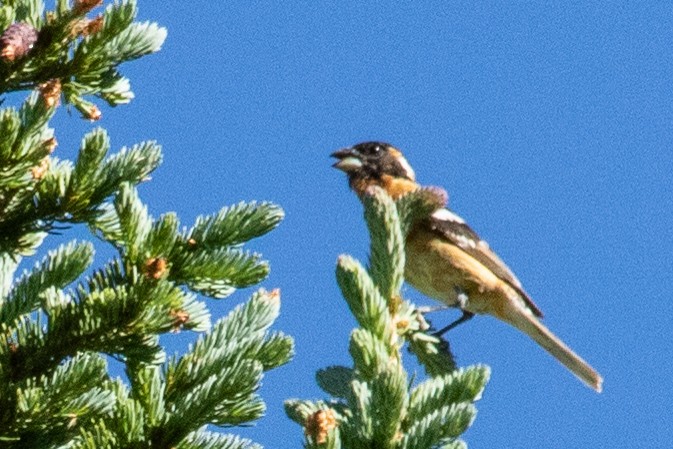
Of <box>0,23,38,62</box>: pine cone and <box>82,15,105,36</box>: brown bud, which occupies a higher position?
<box>82,15,105,36</box>: brown bud

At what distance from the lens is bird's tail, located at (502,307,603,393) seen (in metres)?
7.18

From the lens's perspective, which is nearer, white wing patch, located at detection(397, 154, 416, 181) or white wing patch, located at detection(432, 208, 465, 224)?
white wing patch, located at detection(432, 208, 465, 224)

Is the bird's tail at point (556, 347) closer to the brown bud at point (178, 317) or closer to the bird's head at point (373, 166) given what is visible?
the bird's head at point (373, 166)

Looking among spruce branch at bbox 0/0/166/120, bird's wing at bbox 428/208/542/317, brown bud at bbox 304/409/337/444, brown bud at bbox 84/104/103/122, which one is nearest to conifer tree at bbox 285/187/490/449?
brown bud at bbox 304/409/337/444

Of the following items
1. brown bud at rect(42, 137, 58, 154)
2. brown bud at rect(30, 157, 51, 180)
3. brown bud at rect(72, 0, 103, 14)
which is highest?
brown bud at rect(72, 0, 103, 14)

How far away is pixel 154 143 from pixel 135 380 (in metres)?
0.59

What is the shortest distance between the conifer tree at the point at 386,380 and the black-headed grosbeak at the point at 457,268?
4.21m

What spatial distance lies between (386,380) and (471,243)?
531 cm

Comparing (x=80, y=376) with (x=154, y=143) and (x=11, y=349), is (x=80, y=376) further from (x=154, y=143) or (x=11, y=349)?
(x=154, y=143)

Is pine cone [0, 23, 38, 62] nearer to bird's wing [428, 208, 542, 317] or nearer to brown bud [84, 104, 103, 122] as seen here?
brown bud [84, 104, 103, 122]

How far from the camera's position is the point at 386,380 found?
1717mm

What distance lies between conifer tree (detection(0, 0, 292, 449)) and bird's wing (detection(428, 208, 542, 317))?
13.5 ft

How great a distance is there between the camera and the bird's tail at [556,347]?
7.18 metres

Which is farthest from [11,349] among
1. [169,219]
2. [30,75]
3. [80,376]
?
[30,75]
